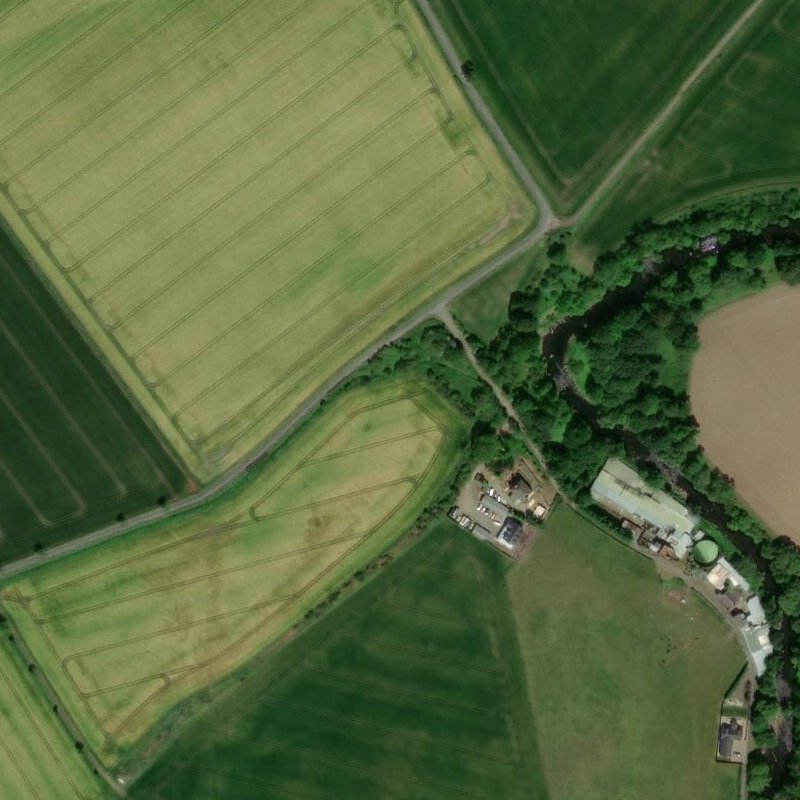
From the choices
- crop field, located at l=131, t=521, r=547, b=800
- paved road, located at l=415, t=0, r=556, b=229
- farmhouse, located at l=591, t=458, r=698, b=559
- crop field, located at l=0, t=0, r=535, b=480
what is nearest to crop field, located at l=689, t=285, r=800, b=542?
farmhouse, located at l=591, t=458, r=698, b=559

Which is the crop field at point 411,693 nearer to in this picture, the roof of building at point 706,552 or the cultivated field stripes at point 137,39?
the roof of building at point 706,552

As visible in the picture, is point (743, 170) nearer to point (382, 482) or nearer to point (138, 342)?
point (382, 482)

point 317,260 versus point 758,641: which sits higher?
point 317,260

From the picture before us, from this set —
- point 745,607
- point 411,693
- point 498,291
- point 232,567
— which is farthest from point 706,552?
point 232,567

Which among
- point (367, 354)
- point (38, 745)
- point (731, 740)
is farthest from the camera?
point (38, 745)

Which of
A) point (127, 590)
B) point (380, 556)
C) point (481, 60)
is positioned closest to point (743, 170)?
point (481, 60)

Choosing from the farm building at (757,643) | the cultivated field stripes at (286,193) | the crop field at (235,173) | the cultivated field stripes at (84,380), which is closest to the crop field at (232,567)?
the cultivated field stripes at (84,380)

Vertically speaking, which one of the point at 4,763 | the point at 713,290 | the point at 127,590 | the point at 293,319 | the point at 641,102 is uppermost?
the point at 641,102

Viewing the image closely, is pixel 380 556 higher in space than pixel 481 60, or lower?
lower

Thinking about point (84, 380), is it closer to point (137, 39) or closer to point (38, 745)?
point (137, 39)
